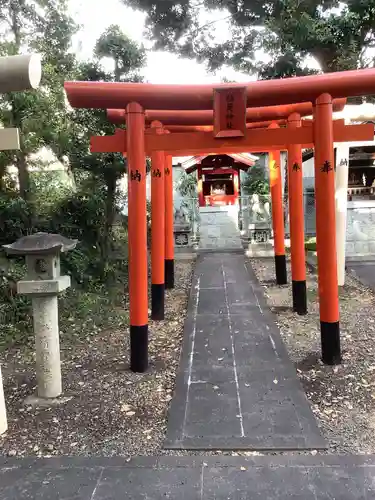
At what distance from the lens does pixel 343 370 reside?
15.7ft

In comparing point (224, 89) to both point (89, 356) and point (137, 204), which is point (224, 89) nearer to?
point (137, 204)

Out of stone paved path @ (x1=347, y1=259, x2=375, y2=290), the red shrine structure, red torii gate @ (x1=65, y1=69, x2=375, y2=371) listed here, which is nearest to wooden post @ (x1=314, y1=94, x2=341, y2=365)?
red torii gate @ (x1=65, y1=69, x2=375, y2=371)

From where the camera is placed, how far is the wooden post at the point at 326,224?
4.64 m

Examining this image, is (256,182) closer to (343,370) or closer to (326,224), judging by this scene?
(326,224)

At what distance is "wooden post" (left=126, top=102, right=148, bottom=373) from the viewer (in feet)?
15.2

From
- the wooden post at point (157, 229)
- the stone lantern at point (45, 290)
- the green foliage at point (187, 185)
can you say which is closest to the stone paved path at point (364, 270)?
the wooden post at point (157, 229)

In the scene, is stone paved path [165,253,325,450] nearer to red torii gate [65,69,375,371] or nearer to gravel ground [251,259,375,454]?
gravel ground [251,259,375,454]

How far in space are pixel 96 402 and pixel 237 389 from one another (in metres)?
1.37

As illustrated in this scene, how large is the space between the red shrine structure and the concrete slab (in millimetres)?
8091

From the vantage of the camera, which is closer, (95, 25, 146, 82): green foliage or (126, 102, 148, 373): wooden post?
(126, 102, 148, 373): wooden post

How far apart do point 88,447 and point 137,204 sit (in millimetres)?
2416

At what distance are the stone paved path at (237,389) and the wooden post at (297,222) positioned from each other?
2.01 feet

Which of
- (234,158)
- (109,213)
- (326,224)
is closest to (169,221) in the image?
(109,213)

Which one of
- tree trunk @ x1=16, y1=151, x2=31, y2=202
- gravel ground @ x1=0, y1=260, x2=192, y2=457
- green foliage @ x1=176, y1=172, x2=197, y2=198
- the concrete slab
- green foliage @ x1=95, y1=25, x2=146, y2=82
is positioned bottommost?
the concrete slab
